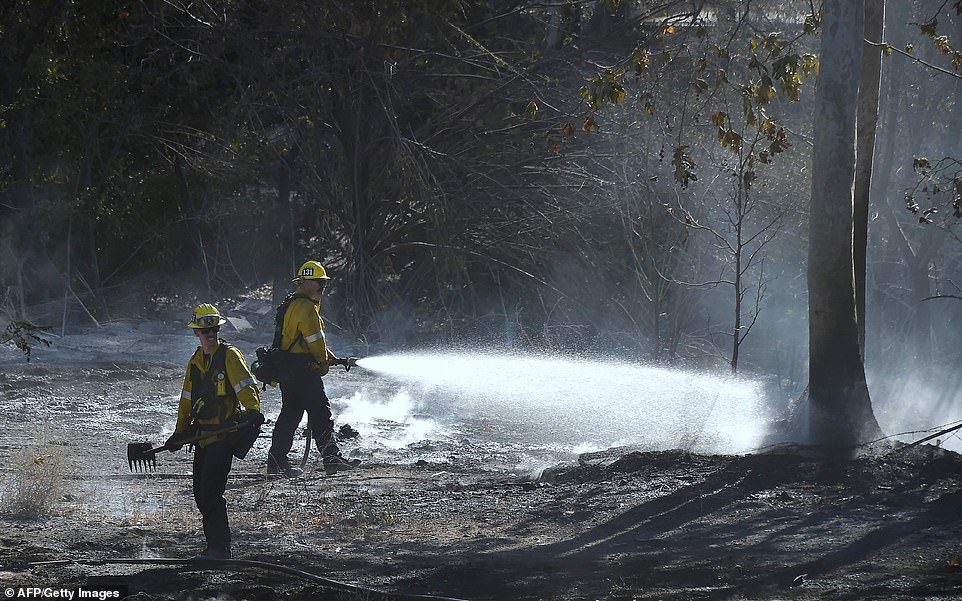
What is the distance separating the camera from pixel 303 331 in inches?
375

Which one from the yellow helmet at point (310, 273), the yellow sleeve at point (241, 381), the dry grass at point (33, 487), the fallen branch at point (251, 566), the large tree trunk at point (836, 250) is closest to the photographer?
the fallen branch at point (251, 566)

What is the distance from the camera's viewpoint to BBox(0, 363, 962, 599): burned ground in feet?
20.1

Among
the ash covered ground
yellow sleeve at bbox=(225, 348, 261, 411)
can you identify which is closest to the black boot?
the ash covered ground

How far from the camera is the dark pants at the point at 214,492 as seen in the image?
6.49m

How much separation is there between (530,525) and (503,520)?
0.86 ft

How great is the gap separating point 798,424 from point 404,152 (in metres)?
8.76

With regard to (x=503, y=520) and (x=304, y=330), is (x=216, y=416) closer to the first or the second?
(x=503, y=520)

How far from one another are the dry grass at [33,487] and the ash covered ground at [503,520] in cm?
3

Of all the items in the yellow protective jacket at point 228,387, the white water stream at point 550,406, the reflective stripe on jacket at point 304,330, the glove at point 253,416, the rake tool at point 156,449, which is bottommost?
the white water stream at point 550,406

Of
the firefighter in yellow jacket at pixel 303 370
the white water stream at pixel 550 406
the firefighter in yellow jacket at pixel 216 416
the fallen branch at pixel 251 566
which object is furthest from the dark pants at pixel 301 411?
the fallen branch at pixel 251 566

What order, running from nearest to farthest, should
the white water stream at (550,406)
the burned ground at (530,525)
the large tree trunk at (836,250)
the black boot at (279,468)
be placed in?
the burned ground at (530,525)
the large tree trunk at (836,250)
the black boot at (279,468)
the white water stream at (550,406)

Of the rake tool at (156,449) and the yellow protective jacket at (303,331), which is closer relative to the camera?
the rake tool at (156,449)

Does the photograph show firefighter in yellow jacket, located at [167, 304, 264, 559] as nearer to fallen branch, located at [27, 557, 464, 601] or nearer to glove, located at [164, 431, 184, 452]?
glove, located at [164, 431, 184, 452]

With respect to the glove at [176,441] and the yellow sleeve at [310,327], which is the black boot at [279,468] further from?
the glove at [176,441]
